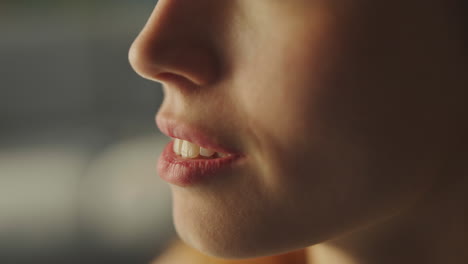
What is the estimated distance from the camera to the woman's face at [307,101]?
0.46 m

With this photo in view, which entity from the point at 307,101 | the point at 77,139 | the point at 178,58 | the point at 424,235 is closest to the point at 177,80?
the point at 178,58

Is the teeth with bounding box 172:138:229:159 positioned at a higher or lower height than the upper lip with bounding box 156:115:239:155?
lower

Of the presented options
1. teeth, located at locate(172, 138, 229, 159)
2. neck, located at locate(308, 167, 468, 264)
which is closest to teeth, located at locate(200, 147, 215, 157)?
teeth, located at locate(172, 138, 229, 159)

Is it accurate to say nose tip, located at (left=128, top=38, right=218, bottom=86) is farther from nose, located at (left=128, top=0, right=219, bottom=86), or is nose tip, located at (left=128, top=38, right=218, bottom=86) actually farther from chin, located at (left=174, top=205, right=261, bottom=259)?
chin, located at (left=174, top=205, right=261, bottom=259)

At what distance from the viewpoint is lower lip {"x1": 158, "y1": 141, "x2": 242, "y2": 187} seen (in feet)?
1.66

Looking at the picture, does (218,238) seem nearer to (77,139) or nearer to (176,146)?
(176,146)

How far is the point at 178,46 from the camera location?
49cm

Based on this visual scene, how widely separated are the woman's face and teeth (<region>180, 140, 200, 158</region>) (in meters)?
0.05

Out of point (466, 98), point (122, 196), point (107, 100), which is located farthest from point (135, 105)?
point (466, 98)

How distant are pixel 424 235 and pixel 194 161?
0.86ft

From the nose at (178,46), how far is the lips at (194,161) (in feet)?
0.16

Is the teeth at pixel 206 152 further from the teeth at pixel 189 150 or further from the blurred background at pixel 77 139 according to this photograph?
the blurred background at pixel 77 139

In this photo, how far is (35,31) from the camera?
1.39 metres

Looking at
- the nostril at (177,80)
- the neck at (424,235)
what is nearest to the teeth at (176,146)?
the nostril at (177,80)
